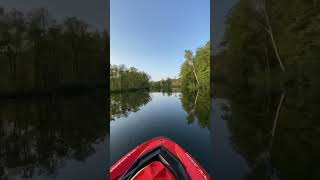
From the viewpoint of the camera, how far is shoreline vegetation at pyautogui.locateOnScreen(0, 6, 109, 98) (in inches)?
1251

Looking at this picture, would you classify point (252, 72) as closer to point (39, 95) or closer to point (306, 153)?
point (306, 153)

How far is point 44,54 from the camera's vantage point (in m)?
38.4

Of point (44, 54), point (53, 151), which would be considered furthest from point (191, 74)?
point (53, 151)

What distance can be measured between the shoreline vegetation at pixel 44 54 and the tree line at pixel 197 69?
2489 cm

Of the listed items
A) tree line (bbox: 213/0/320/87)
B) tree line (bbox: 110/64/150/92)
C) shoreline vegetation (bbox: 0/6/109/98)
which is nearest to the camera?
tree line (bbox: 213/0/320/87)

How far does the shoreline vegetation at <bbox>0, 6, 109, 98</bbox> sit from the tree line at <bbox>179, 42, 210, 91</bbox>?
2489 cm

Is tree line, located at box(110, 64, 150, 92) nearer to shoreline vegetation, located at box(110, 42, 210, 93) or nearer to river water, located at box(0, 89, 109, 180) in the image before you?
shoreline vegetation, located at box(110, 42, 210, 93)

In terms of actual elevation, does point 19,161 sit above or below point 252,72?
below

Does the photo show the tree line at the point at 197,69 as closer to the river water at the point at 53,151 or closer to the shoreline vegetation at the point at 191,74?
the shoreline vegetation at the point at 191,74

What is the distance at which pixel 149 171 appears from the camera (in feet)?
14.4

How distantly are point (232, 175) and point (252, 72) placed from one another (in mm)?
26750

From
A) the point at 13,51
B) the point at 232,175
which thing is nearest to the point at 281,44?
the point at 232,175

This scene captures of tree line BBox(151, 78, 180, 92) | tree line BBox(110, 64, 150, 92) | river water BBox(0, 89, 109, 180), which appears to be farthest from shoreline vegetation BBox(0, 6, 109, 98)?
tree line BBox(151, 78, 180, 92)

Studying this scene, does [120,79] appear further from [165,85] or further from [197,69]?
[165,85]
